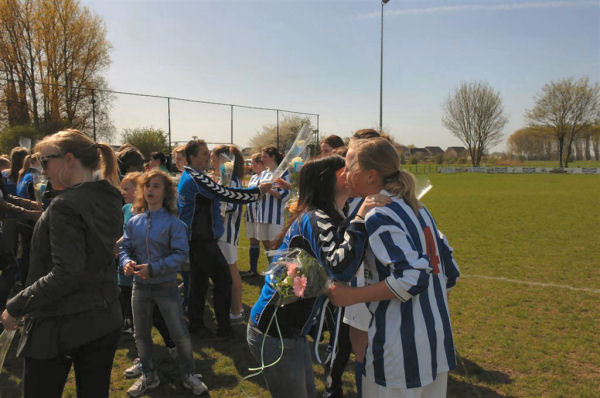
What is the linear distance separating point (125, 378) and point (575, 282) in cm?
672

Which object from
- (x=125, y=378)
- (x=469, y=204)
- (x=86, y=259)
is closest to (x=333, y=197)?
(x=86, y=259)

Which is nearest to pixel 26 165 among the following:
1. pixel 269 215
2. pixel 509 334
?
pixel 269 215

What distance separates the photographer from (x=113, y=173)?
110 inches

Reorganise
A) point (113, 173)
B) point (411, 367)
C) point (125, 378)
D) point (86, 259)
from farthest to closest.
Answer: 1. point (125, 378)
2. point (113, 173)
3. point (86, 259)
4. point (411, 367)

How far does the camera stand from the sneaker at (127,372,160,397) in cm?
364

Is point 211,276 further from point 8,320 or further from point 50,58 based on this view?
point 50,58

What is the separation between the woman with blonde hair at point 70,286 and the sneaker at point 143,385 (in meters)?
1.45

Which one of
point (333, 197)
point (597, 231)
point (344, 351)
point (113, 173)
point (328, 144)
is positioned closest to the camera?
point (333, 197)

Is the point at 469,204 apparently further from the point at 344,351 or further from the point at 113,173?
the point at 113,173

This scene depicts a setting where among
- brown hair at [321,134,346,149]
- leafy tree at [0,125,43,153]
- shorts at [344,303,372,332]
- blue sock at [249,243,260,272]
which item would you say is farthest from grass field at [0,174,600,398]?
leafy tree at [0,125,43,153]

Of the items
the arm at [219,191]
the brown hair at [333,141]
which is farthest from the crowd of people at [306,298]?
the brown hair at [333,141]

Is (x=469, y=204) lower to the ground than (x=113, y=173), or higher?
lower

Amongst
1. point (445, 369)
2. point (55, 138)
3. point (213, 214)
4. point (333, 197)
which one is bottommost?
point (445, 369)

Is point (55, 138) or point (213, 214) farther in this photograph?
point (213, 214)
